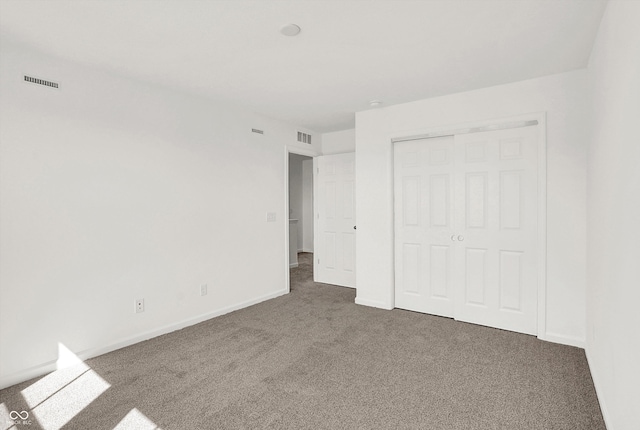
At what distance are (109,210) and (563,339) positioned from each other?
4.30 meters

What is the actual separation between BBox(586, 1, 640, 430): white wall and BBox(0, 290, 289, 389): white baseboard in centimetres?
346

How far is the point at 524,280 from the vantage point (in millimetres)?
3213

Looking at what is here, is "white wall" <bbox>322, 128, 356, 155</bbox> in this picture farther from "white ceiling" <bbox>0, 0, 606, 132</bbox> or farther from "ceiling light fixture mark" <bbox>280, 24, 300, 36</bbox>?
"ceiling light fixture mark" <bbox>280, 24, 300, 36</bbox>

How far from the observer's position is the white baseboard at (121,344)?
93.1 inches

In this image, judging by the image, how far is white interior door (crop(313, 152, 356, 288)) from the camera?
5.09 metres

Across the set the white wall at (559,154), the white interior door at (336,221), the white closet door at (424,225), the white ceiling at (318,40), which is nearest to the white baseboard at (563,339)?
the white wall at (559,154)

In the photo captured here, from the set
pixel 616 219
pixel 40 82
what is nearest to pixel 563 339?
pixel 616 219

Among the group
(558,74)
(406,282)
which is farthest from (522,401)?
(558,74)

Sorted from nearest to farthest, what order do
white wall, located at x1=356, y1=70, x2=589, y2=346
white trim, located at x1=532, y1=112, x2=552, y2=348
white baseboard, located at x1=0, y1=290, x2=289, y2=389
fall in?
white baseboard, located at x1=0, y1=290, x2=289, y2=389 < white wall, located at x1=356, y1=70, x2=589, y2=346 < white trim, located at x1=532, y1=112, x2=552, y2=348

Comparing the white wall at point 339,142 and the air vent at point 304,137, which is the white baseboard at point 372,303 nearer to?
the white wall at point 339,142

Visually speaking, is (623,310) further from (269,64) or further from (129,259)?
(129,259)

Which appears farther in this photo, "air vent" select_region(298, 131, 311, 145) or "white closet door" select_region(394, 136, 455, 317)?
"air vent" select_region(298, 131, 311, 145)

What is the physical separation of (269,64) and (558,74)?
2.64 meters

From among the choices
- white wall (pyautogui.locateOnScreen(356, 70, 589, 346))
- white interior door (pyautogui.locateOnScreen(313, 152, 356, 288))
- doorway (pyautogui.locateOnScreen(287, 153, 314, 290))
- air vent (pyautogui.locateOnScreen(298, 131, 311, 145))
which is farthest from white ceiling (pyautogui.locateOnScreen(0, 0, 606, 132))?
doorway (pyautogui.locateOnScreen(287, 153, 314, 290))
